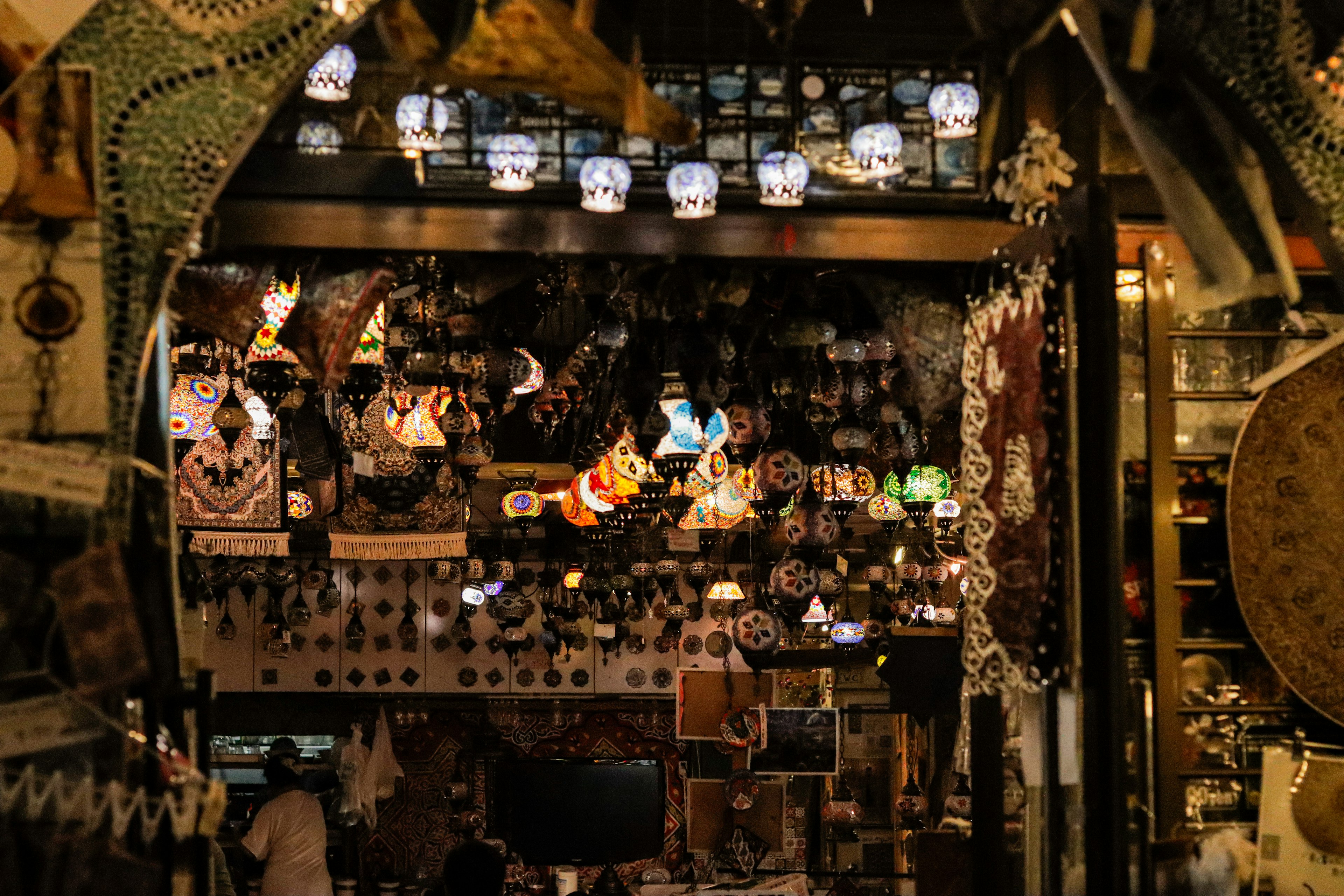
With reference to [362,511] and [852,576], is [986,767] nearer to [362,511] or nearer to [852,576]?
[362,511]

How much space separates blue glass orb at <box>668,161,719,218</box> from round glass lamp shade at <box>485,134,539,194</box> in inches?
13.9

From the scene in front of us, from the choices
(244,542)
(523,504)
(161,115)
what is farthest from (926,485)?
(161,115)

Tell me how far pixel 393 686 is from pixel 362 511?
5.03 meters

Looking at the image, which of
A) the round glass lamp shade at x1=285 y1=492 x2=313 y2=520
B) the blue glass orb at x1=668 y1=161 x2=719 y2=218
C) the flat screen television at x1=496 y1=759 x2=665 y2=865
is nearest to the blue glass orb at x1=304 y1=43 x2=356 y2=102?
the blue glass orb at x1=668 y1=161 x2=719 y2=218

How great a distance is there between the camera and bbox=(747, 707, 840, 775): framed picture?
7453 mm

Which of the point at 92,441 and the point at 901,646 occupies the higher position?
the point at 92,441

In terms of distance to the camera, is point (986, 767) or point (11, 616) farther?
point (986, 767)

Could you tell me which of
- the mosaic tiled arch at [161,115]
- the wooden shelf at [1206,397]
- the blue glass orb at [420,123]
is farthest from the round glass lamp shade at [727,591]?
the mosaic tiled arch at [161,115]

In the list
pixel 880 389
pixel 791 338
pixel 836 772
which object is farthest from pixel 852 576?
pixel 791 338

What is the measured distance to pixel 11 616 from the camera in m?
2.69

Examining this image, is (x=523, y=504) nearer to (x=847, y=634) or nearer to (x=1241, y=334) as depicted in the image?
(x=847, y=634)

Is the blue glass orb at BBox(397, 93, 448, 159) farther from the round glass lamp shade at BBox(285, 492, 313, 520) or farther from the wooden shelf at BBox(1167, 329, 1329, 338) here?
the round glass lamp shade at BBox(285, 492, 313, 520)

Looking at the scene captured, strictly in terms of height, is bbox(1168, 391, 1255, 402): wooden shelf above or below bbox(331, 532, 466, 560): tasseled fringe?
above

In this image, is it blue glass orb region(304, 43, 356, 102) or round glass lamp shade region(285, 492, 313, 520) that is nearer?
blue glass orb region(304, 43, 356, 102)
